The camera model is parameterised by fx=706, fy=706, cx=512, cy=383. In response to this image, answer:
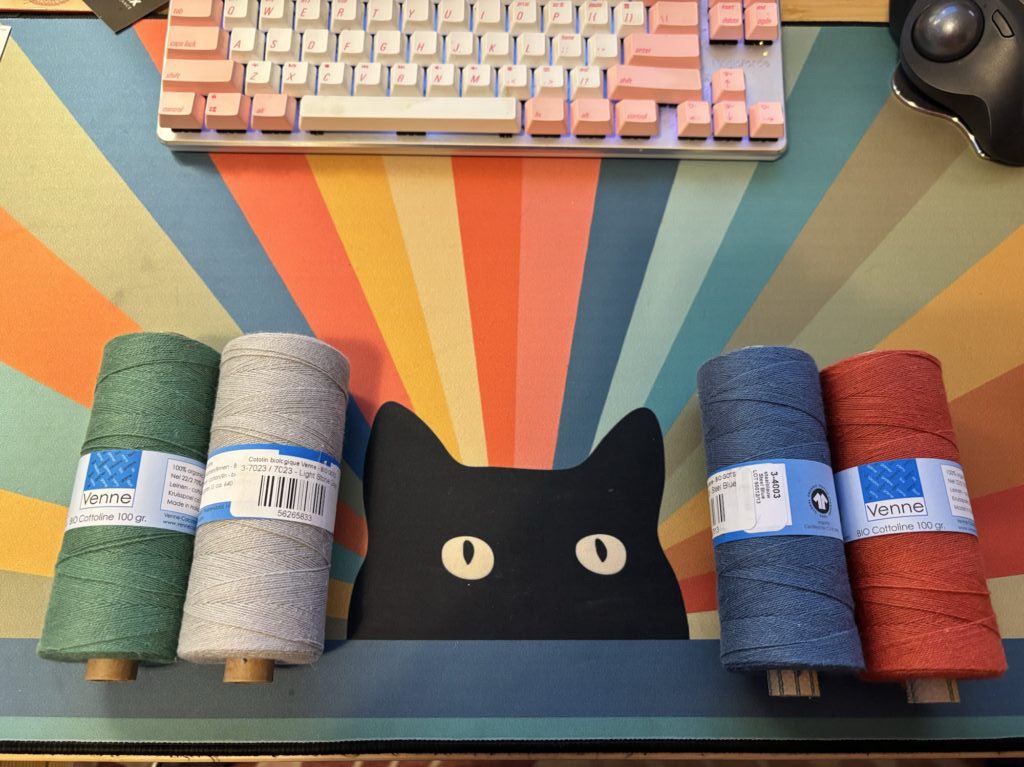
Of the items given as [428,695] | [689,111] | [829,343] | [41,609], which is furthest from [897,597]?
[41,609]

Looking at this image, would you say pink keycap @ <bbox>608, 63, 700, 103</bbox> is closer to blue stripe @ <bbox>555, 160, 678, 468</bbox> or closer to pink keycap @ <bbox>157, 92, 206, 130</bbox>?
blue stripe @ <bbox>555, 160, 678, 468</bbox>

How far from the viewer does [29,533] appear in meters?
0.65

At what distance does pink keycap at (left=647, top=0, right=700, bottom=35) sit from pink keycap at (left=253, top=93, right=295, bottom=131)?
0.40 meters

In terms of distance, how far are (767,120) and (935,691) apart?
563 mm

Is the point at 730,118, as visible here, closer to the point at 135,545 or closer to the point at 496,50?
the point at 496,50

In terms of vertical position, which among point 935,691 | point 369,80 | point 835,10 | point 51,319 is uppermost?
point 835,10

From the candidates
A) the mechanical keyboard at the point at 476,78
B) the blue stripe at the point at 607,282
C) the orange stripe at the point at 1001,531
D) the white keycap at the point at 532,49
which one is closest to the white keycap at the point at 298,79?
the mechanical keyboard at the point at 476,78

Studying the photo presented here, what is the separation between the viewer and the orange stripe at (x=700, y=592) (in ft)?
2.11

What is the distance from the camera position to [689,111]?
75 cm

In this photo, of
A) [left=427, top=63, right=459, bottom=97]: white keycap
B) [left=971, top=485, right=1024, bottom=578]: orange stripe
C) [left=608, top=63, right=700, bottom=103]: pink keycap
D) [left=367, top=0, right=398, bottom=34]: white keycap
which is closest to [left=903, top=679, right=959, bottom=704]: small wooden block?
[left=971, top=485, right=1024, bottom=578]: orange stripe

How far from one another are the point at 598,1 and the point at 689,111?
0.17 m

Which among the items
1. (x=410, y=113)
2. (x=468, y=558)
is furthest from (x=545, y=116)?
(x=468, y=558)

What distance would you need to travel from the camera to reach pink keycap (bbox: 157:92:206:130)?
730mm

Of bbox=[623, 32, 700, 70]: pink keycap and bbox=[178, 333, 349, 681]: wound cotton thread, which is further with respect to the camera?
bbox=[623, 32, 700, 70]: pink keycap
